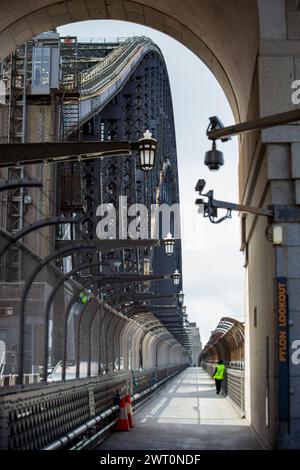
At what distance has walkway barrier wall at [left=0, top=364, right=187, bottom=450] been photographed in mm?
8125

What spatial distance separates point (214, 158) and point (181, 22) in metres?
7.97

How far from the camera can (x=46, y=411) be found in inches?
392

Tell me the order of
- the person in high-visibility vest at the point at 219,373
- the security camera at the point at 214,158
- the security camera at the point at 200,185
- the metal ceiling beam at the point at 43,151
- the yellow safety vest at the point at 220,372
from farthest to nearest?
the yellow safety vest at the point at 220,372 < the person in high-visibility vest at the point at 219,373 < the security camera at the point at 200,185 < the security camera at the point at 214,158 < the metal ceiling beam at the point at 43,151

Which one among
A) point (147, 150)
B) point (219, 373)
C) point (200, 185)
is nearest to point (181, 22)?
point (200, 185)

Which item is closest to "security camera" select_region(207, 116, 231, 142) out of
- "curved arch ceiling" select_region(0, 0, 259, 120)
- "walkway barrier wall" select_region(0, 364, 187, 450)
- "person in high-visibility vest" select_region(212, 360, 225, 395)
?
"walkway barrier wall" select_region(0, 364, 187, 450)

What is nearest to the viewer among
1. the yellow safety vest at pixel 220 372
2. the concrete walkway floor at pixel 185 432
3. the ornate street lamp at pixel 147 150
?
the ornate street lamp at pixel 147 150

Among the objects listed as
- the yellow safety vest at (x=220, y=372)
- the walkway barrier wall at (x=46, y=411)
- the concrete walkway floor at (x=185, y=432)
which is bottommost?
the concrete walkway floor at (x=185, y=432)

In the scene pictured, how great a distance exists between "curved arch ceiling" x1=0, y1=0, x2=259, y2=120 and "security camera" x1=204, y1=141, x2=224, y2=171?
4175 millimetres

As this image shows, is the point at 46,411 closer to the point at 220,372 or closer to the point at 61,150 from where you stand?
the point at 61,150

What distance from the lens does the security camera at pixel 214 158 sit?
32.1 ft

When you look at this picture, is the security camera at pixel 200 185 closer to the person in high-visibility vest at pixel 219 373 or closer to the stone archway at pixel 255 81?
the stone archway at pixel 255 81

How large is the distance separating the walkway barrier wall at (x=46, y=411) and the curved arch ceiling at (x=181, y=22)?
5.87m

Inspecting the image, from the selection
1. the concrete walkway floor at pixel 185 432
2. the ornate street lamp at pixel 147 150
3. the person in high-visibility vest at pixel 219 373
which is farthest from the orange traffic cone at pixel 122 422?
the person in high-visibility vest at pixel 219 373

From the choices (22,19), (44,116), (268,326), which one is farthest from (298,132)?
(44,116)
